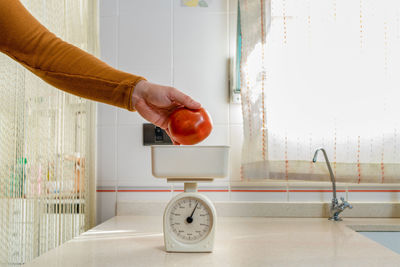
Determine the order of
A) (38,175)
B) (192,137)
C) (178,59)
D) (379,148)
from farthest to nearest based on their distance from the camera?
(178,59) < (379,148) < (38,175) < (192,137)

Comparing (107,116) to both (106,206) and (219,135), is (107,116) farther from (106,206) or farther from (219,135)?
(219,135)

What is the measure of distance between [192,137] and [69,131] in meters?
0.57

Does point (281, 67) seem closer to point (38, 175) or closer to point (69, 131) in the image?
point (69, 131)

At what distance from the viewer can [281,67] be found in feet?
5.12

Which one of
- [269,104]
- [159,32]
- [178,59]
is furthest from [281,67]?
[159,32]

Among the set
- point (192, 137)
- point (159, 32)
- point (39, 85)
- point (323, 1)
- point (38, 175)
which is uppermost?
point (323, 1)

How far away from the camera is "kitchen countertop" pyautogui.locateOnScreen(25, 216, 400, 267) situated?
0.91 metres

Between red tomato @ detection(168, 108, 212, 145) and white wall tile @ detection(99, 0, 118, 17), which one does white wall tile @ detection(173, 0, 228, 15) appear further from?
red tomato @ detection(168, 108, 212, 145)

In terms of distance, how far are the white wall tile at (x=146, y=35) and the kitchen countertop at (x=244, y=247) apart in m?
0.75

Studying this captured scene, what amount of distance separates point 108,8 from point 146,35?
0.74 feet

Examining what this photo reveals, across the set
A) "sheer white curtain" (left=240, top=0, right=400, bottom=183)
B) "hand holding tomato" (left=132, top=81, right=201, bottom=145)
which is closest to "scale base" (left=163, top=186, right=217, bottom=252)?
"hand holding tomato" (left=132, top=81, right=201, bottom=145)

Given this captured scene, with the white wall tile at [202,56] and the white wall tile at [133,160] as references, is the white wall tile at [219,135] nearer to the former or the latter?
the white wall tile at [202,56]

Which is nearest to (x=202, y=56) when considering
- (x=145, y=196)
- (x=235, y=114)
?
(x=235, y=114)

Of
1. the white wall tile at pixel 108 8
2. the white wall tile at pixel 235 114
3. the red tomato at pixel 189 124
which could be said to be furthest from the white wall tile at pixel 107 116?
the red tomato at pixel 189 124
